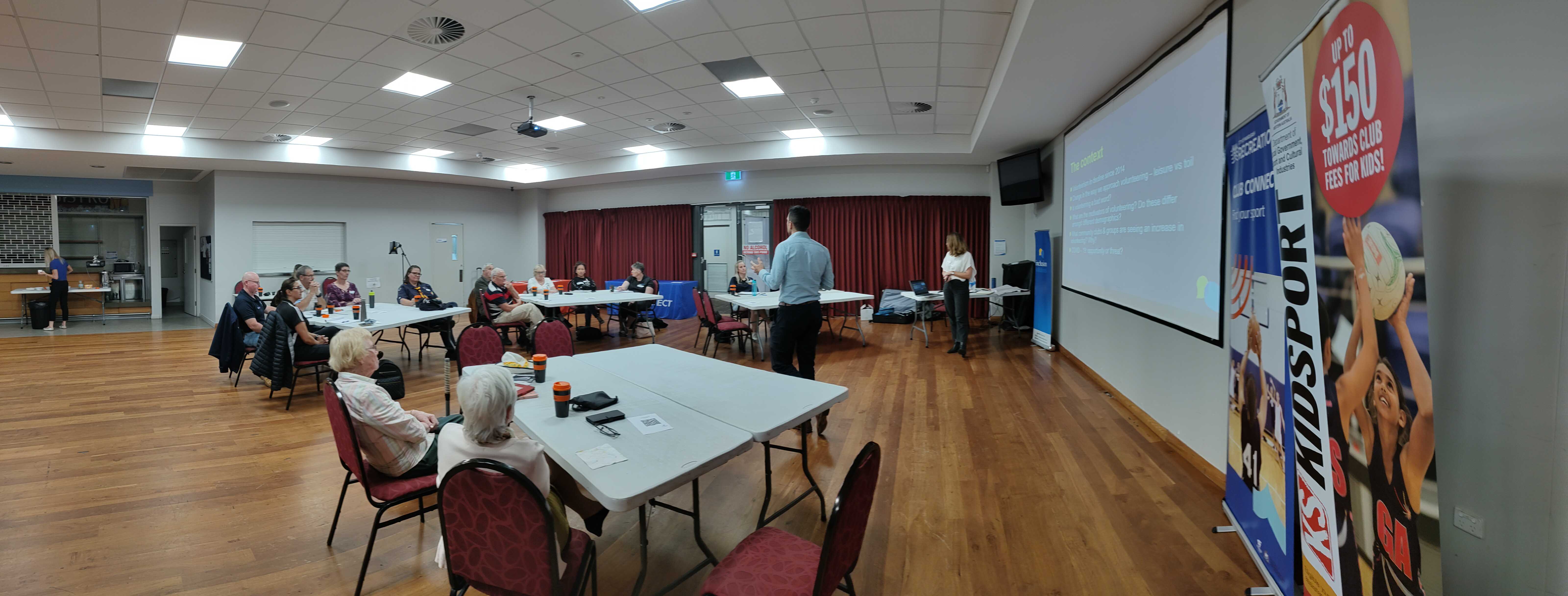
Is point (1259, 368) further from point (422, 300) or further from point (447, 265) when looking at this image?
point (447, 265)

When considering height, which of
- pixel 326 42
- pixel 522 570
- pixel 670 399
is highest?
pixel 326 42

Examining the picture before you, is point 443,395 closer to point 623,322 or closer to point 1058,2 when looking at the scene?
point 623,322

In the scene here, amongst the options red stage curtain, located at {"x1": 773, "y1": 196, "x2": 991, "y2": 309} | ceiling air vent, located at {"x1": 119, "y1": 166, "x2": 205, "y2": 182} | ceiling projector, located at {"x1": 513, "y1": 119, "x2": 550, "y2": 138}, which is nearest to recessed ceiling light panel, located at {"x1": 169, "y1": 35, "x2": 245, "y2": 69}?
ceiling projector, located at {"x1": 513, "y1": 119, "x2": 550, "y2": 138}

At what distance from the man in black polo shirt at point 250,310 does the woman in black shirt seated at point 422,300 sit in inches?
47.1

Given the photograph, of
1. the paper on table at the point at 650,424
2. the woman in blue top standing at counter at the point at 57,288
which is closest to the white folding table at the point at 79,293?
the woman in blue top standing at counter at the point at 57,288

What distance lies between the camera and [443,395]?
5.05m

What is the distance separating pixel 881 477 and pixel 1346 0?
8.54 ft

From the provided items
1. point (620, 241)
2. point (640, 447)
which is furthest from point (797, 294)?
point (620, 241)

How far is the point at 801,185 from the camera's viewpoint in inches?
392

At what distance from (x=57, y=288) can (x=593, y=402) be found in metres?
13.0

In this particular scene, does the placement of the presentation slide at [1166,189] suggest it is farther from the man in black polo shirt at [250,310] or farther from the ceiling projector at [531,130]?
the man in black polo shirt at [250,310]

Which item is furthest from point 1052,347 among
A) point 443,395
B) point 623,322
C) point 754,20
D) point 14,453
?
point 14,453

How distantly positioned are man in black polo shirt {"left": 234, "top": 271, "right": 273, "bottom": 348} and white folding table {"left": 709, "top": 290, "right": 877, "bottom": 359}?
13.8 feet

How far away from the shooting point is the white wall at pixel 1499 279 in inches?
52.2
